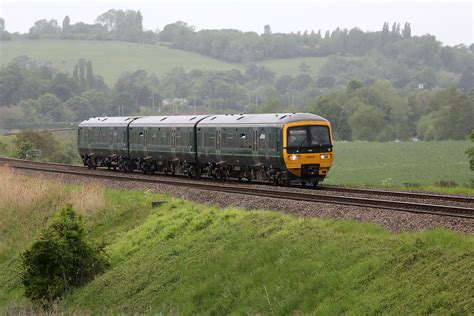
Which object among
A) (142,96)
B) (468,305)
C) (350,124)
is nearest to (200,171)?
(468,305)

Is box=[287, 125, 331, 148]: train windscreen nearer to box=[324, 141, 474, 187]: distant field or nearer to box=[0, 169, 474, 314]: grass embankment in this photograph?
box=[0, 169, 474, 314]: grass embankment

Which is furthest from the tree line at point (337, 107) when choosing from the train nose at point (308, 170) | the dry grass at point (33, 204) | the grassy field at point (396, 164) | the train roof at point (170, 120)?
the dry grass at point (33, 204)

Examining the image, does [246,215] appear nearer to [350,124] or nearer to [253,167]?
[253,167]

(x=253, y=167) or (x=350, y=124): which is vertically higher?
(x=253, y=167)

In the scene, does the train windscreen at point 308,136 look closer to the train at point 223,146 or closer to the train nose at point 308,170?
the train at point 223,146

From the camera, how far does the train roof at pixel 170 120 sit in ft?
129

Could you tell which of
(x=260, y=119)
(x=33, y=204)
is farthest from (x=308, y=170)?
(x=33, y=204)

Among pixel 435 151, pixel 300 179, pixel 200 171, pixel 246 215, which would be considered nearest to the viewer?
pixel 246 215

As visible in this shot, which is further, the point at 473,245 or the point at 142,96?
the point at 142,96

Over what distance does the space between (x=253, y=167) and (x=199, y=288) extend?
608 inches

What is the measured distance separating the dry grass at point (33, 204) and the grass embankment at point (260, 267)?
198cm

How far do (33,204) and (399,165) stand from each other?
40371 millimetres

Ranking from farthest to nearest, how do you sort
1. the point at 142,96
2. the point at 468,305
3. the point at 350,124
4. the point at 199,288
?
the point at 142,96
the point at 350,124
the point at 199,288
the point at 468,305

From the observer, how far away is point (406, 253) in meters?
15.2
